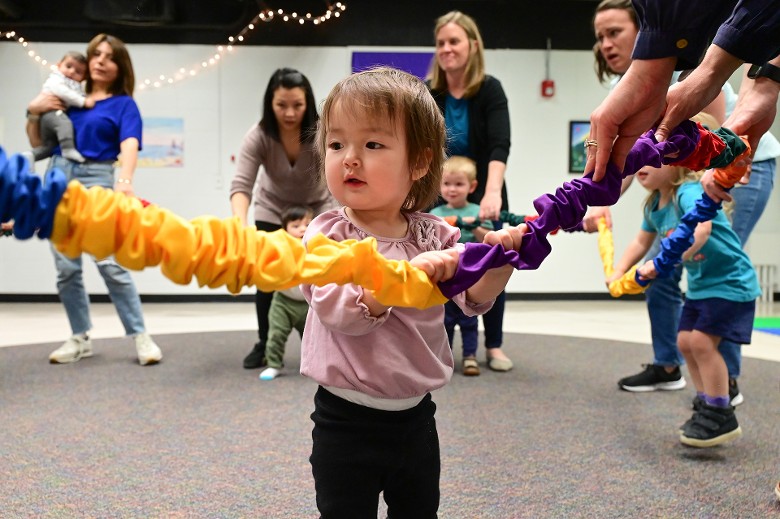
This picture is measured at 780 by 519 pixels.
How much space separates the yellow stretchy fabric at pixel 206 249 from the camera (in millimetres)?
583

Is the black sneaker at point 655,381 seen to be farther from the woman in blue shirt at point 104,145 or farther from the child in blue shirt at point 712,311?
the woman in blue shirt at point 104,145

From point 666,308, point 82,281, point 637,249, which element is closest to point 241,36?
point 82,281

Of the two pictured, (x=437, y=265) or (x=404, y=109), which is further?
(x=404, y=109)

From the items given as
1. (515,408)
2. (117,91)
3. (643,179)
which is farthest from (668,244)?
(117,91)

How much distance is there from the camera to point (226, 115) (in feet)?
18.3

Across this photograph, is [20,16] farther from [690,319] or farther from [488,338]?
[690,319]

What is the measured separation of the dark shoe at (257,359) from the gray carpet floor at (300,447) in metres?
0.06

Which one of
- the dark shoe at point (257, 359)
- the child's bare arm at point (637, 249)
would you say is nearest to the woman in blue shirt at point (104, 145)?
the dark shoe at point (257, 359)

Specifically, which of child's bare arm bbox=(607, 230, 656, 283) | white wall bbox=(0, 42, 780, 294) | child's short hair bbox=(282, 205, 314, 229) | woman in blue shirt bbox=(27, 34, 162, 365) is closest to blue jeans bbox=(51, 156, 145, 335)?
woman in blue shirt bbox=(27, 34, 162, 365)

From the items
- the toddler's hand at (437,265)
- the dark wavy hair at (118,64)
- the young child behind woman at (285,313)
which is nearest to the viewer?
the toddler's hand at (437,265)

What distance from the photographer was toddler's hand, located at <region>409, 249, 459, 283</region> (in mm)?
775

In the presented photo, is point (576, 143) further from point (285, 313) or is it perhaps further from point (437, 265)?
point (437, 265)

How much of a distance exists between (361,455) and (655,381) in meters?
1.92

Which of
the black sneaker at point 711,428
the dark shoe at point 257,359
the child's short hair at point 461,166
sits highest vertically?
the child's short hair at point 461,166
